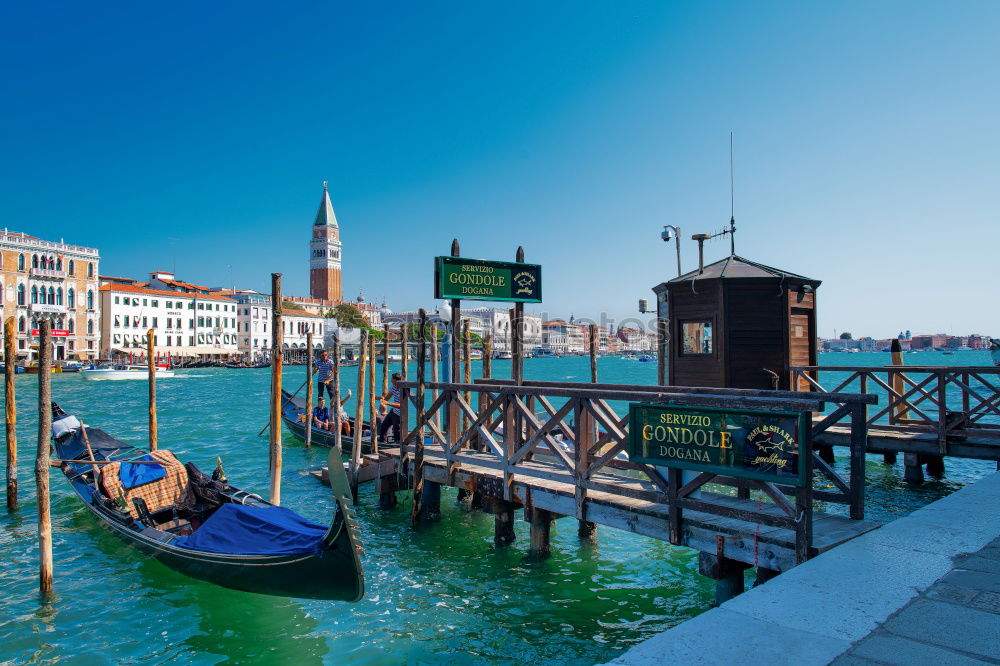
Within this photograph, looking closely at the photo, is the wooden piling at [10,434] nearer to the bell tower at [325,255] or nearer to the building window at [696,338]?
the building window at [696,338]

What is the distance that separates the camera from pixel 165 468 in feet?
33.1

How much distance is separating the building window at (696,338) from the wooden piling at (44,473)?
36.5ft

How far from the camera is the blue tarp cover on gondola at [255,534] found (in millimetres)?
6746

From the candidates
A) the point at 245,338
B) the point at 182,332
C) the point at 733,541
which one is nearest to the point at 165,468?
the point at 733,541

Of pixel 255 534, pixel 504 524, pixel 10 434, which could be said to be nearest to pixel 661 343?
pixel 504 524

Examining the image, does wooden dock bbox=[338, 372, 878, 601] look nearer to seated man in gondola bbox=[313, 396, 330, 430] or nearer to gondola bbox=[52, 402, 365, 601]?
gondola bbox=[52, 402, 365, 601]

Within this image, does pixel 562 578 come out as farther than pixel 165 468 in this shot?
No

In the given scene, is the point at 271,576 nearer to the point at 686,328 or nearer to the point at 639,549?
the point at 639,549

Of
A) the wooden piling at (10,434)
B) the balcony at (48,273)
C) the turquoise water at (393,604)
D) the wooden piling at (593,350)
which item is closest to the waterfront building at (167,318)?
the balcony at (48,273)

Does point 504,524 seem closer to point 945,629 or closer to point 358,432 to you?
point 358,432

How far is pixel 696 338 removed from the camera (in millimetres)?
13305

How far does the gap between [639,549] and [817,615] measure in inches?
238

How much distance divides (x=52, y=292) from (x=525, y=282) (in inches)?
2889

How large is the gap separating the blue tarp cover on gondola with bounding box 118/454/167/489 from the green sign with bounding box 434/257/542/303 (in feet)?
18.0
